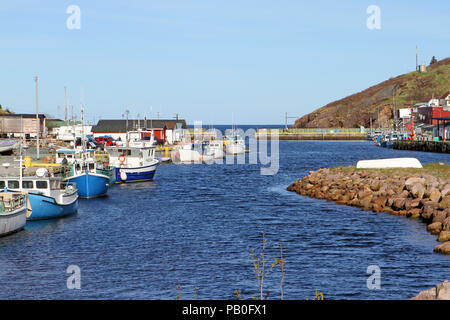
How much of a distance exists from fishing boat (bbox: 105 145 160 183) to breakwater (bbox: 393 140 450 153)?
2354 inches

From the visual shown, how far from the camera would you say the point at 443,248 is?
27.0 meters

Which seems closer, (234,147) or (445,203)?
(445,203)

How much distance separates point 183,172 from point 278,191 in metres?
31.7

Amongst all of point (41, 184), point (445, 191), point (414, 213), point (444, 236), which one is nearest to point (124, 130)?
point (41, 184)

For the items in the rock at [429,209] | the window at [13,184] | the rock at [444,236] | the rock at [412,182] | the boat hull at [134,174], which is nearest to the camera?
the rock at [444,236]

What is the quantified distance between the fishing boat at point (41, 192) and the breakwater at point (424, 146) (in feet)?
267

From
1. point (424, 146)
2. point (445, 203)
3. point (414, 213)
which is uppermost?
point (424, 146)

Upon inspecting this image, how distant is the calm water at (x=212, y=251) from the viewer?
2205 centimetres

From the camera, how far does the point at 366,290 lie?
2162cm

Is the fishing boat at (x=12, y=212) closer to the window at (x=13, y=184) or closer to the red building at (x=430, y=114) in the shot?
the window at (x=13, y=184)

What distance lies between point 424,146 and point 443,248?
9308 centimetres

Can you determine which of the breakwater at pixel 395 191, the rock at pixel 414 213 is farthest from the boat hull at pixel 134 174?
the rock at pixel 414 213

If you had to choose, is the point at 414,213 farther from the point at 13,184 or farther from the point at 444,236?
the point at 13,184
